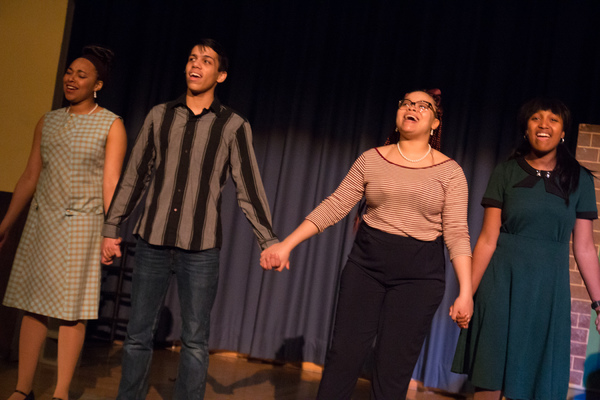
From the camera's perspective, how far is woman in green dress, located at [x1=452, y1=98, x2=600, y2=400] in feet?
7.75

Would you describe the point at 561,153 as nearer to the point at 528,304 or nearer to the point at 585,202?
the point at 585,202

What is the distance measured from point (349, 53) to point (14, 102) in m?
2.54

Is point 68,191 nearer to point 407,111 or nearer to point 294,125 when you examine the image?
point 407,111

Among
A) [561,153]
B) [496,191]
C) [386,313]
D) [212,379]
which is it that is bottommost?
[212,379]

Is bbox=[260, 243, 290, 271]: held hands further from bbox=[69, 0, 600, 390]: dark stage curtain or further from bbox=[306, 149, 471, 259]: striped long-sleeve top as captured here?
bbox=[69, 0, 600, 390]: dark stage curtain

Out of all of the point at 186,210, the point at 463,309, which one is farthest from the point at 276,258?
the point at 463,309

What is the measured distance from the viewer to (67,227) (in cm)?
261

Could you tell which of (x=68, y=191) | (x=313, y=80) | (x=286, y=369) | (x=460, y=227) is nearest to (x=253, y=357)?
(x=286, y=369)

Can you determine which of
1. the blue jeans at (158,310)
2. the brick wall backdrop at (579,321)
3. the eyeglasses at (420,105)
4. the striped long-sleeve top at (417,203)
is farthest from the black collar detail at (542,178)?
the brick wall backdrop at (579,321)

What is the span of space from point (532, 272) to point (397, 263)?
65 cm

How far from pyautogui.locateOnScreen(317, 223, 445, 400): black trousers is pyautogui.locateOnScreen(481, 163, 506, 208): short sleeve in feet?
1.62

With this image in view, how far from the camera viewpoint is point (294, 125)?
4.92 metres

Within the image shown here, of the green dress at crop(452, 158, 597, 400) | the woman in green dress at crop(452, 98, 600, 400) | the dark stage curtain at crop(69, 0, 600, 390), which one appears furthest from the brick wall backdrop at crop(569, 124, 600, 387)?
the green dress at crop(452, 158, 597, 400)

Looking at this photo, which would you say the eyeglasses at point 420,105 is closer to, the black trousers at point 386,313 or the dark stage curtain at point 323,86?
the black trousers at point 386,313
